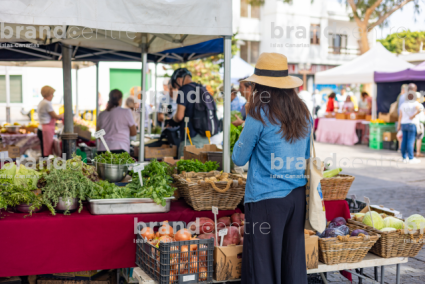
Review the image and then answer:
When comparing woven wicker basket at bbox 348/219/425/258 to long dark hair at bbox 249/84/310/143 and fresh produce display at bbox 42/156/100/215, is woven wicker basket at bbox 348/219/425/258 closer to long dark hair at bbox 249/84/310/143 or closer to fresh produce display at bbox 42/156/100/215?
long dark hair at bbox 249/84/310/143

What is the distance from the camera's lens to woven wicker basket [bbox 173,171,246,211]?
3.30 metres

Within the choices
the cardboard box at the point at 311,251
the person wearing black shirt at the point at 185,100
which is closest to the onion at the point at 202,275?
the cardboard box at the point at 311,251

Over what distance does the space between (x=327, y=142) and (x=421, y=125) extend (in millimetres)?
5403

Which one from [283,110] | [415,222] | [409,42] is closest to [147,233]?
[283,110]

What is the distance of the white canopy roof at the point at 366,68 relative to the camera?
47.7 ft

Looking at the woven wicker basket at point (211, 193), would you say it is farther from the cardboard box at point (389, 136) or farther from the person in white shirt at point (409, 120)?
the cardboard box at point (389, 136)

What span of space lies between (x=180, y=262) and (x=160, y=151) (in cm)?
388

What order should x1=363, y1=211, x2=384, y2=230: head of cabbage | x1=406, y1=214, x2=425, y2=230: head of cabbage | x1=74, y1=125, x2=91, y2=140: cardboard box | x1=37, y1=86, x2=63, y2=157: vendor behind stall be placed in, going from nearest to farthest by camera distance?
x1=406, y1=214, x2=425, y2=230: head of cabbage < x1=363, y1=211, x2=384, y2=230: head of cabbage < x1=37, y1=86, x2=63, y2=157: vendor behind stall < x1=74, y1=125, x2=91, y2=140: cardboard box

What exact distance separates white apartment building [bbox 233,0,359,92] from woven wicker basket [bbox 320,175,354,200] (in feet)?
82.8

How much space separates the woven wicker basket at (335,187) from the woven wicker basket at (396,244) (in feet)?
1.49

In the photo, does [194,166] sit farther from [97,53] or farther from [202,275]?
[97,53]

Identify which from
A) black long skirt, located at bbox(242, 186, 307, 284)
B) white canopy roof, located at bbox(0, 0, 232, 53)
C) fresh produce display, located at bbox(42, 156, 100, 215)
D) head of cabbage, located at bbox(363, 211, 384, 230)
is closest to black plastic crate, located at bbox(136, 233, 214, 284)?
black long skirt, located at bbox(242, 186, 307, 284)

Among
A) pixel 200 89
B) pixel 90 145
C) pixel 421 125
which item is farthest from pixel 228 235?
pixel 421 125

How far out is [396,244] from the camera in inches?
135
